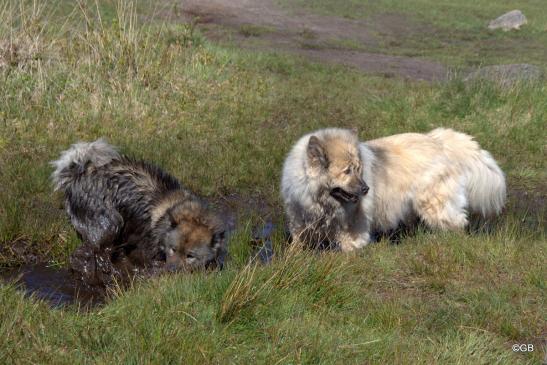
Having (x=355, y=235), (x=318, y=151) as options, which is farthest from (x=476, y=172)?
(x=318, y=151)

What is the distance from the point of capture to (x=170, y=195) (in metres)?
7.47

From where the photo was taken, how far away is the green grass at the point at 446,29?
81.0 feet

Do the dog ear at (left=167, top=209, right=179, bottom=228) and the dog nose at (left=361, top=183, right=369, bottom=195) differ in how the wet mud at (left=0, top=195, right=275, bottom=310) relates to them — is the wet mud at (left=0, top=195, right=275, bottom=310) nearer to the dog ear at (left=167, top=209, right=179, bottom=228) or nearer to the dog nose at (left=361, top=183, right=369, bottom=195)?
the dog ear at (left=167, top=209, right=179, bottom=228)

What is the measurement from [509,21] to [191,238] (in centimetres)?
2767

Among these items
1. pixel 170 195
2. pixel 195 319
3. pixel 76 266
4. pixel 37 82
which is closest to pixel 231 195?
pixel 170 195

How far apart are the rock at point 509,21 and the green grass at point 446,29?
429 mm

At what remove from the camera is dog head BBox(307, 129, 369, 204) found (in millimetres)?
7391

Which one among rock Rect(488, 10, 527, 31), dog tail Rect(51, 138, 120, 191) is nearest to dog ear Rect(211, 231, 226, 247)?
dog tail Rect(51, 138, 120, 191)

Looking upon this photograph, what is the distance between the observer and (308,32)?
85.5 feet

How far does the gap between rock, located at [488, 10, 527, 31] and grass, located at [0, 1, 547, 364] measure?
1565 cm

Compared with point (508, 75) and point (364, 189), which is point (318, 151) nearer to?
point (364, 189)

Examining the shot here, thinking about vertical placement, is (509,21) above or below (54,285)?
above

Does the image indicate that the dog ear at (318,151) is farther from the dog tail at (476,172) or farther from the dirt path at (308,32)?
the dirt path at (308,32)

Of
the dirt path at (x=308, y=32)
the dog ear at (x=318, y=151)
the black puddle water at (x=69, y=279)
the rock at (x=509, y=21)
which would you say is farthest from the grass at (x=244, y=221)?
the rock at (x=509, y=21)
